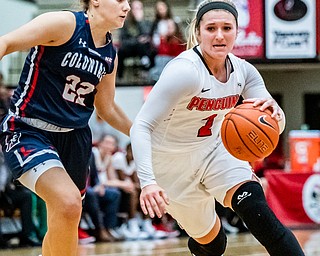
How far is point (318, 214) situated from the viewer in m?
10.8

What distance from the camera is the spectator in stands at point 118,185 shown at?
9.96m

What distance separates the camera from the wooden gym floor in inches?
302

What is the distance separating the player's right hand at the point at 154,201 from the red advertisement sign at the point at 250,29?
9.92m

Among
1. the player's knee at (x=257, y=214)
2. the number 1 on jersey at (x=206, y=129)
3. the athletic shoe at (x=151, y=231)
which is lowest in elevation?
the athletic shoe at (x=151, y=231)

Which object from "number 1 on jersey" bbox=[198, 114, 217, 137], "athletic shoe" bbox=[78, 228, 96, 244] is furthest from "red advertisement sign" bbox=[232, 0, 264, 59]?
"number 1 on jersey" bbox=[198, 114, 217, 137]

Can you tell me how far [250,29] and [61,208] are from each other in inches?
388

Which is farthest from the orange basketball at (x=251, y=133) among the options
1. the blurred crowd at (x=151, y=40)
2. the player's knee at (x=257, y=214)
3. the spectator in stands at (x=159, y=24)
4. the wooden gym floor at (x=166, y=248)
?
the spectator in stands at (x=159, y=24)

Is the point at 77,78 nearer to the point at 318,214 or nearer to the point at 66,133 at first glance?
the point at 66,133

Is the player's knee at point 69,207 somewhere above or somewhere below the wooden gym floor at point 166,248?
above

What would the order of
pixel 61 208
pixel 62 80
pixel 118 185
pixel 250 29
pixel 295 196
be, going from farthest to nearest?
pixel 250 29 < pixel 295 196 < pixel 118 185 < pixel 62 80 < pixel 61 208

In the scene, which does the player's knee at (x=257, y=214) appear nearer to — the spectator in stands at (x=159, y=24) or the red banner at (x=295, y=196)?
the red banner at (x=295, y=196)

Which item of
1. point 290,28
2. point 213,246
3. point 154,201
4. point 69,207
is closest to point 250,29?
point 290,28

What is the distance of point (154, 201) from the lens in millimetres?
3604

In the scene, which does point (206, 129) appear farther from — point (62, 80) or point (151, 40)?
point (151, 40)
